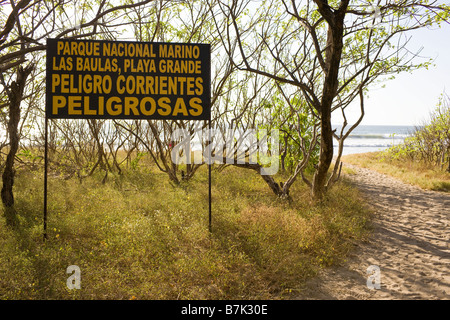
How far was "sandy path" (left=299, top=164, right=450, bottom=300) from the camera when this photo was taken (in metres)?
4.36

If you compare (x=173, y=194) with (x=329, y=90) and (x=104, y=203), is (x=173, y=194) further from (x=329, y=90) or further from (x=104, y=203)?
(x=329, y=90)

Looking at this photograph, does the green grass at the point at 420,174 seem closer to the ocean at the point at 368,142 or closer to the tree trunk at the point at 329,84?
the tree trunk at the point at 329,84

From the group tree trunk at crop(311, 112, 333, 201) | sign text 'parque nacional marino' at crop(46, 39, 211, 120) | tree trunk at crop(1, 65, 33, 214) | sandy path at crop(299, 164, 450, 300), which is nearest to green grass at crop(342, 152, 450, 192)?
sandy path at crop(299, 164, 450, 300)

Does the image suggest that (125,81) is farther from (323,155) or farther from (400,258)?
(400,258)

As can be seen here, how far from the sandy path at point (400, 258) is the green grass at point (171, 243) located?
0.95 ft

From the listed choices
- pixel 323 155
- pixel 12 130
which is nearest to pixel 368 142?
pixel 323 155

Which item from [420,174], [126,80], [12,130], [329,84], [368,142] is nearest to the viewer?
[126,80]

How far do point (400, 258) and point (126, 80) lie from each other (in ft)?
19.3

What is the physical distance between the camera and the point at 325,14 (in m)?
6.36

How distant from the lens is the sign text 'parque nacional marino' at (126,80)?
585cm

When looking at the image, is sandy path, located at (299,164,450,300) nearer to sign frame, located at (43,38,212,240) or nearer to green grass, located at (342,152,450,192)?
green grass, located at (342,152,450,192)

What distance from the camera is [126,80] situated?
19.6 feet
